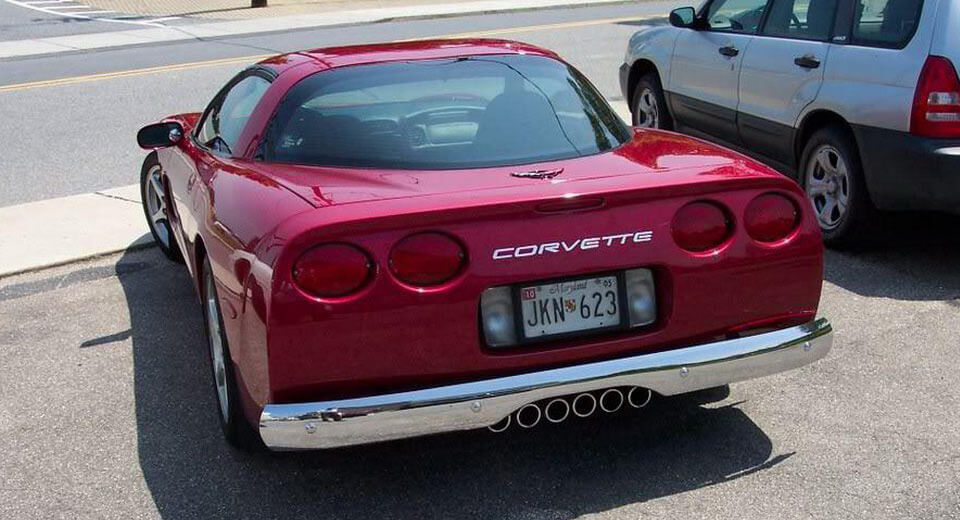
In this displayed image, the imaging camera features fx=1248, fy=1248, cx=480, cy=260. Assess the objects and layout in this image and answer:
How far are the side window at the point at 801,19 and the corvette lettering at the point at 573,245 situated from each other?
3559 mm

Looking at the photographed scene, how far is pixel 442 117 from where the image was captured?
Result: 188 inches

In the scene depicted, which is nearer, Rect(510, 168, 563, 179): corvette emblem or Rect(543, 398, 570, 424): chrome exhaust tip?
Rect(543, 398, 570, 424): chrome exhaust tip

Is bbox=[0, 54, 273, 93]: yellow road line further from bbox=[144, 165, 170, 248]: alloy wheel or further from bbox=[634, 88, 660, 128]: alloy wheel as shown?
bbox=[634, 88, 660, 128]: alloy wheel

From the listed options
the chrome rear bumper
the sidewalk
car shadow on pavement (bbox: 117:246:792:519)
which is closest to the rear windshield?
the chrome rear bumper

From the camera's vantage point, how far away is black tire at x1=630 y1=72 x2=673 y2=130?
905cm

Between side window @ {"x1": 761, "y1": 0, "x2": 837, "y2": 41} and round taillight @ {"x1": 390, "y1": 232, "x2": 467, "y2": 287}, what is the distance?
398 centimetres

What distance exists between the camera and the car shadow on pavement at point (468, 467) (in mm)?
4098

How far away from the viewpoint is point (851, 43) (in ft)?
22.4

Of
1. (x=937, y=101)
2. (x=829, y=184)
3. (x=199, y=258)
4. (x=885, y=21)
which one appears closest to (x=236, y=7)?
(x=829, y=184)

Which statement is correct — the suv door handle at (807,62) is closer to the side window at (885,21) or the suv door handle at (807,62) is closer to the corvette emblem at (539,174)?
the side window at (885,21)

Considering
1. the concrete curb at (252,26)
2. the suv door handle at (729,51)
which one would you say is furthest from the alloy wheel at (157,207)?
the concrete curb at (252,26)

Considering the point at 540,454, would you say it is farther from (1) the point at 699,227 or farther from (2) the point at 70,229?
(2) the point at 70,229

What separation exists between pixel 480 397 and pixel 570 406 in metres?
0.38

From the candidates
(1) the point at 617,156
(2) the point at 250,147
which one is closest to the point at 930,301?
(1) the point at 617,156
